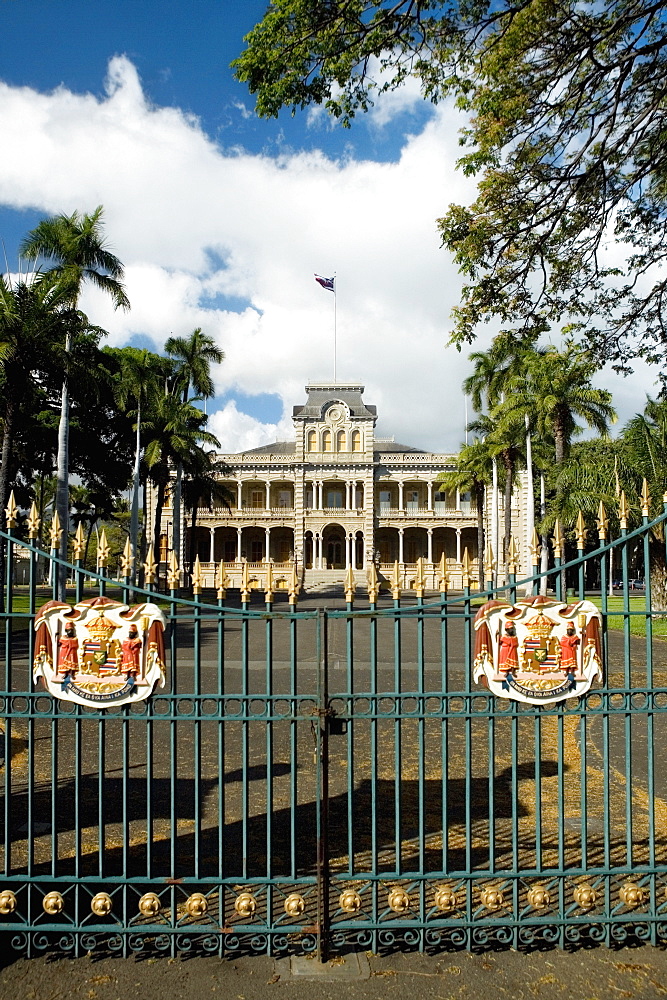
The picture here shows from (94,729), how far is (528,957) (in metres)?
6.81

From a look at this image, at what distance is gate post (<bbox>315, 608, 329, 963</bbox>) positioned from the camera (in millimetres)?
3688

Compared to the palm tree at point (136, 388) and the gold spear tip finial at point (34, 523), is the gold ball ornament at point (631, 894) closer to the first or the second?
the gold spear tip finial at point (34, 523)

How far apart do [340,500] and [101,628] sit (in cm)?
5532

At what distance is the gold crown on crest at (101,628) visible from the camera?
390cm

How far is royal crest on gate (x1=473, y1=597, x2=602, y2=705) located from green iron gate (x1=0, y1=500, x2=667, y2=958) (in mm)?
100

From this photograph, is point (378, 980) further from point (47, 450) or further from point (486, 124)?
point (47, 450)

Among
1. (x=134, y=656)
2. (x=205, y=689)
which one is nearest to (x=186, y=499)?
(x=205, y=689)

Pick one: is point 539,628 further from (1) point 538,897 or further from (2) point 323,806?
(2) point 323,806

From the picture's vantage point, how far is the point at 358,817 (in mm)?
5805

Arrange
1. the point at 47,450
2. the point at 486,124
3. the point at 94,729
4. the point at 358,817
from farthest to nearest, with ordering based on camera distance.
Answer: the point at 47,450 < the point at 94,729 < the point at 486,124 < the point at 358,817

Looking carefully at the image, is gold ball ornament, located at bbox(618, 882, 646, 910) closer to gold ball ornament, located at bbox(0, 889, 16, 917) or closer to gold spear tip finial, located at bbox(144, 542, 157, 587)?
gold spear tip finial, located at bbox(144, 542, 157, 587)

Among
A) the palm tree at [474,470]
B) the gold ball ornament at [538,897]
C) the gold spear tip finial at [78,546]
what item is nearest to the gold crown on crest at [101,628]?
the gold spear tip finial at [78,546]

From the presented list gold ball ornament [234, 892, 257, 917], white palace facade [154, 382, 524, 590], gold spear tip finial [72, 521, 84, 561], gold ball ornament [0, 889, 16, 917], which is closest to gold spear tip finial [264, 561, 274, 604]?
gold spear tip finial [72, 521, 84, 561]

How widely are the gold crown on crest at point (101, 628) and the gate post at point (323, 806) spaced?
117 cm
